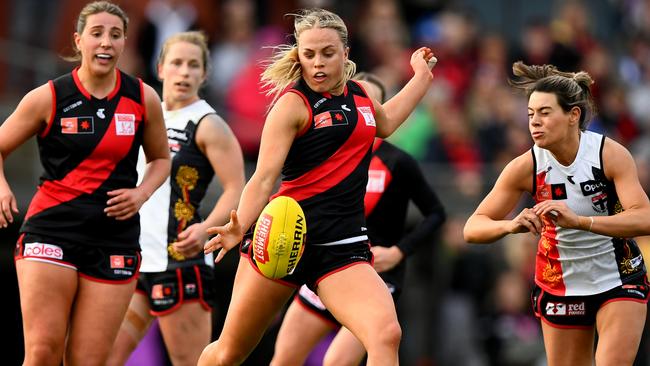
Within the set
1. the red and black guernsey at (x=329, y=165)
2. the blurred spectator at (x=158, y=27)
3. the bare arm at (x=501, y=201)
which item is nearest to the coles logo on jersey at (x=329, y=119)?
the red and black guernsey at (x=329, y=165)

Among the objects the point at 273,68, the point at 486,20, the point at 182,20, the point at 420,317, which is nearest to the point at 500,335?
the point at 420,317

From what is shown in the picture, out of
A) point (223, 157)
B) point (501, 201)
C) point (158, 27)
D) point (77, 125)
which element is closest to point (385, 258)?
point (501, 201)

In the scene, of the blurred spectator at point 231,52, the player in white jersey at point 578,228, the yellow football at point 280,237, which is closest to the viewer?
the yellow football at point 280,237

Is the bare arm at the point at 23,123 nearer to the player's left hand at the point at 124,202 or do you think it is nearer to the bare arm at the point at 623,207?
the player's left hand at the point at 124,202

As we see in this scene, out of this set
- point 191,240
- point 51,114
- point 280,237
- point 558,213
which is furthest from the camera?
point 191,240

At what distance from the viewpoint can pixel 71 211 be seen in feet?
24.9

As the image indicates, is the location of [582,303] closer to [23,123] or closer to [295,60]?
[295,60]

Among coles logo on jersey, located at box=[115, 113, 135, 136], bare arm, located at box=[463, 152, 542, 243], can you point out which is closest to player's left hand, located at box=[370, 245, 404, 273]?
bare arm, located at box=[463, 152, 542, 243]

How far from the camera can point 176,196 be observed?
8.73 metres

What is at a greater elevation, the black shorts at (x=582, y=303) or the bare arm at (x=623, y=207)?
the bare arm at (x=623, y=207)

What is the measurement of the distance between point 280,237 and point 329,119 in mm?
774

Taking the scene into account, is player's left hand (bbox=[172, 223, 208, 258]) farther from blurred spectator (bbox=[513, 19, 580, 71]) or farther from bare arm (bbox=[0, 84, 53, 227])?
blurred spectator (bbox=[513, 19, 580, 71])

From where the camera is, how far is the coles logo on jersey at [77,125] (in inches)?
296

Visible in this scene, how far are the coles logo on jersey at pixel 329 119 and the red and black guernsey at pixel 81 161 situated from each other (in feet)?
4.26
